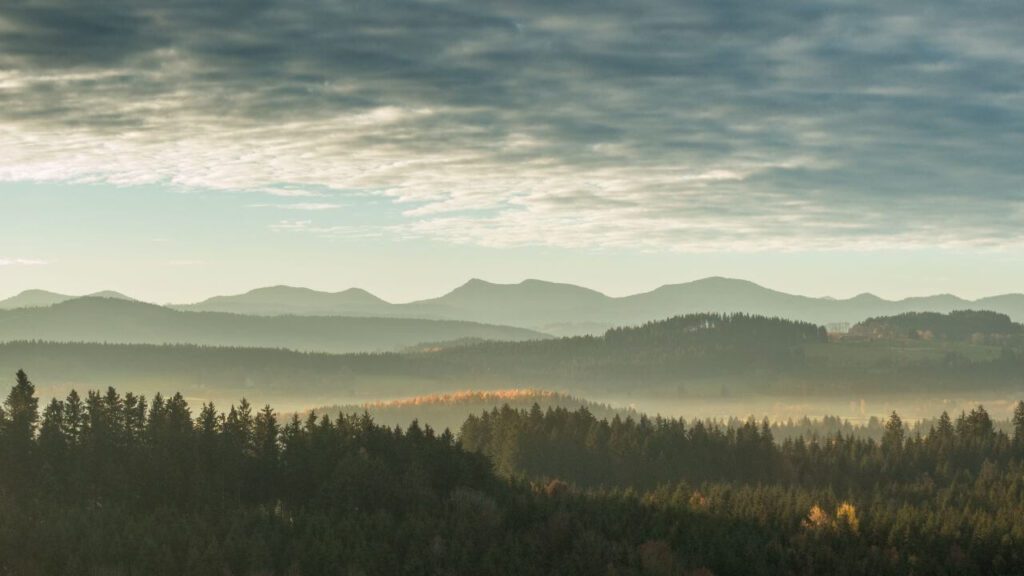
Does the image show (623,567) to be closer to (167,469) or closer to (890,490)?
(167,469)

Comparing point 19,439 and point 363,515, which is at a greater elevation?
point 19,439

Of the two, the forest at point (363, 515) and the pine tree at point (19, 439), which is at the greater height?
the pine tree at point (19, 439)

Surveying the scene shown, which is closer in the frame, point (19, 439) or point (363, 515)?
point (363, 515)

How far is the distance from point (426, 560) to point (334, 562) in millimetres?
9203

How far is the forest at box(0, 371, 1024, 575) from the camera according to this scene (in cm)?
11462

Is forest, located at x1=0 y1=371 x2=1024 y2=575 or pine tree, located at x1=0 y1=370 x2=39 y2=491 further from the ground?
pine tree, located at x1=0 y1=370 x2=39 y2=491

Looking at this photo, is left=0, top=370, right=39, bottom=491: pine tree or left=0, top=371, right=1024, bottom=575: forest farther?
left=0, top=370, right=39, bottom=491: pine tree

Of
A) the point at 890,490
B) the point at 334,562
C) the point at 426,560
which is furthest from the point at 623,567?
the point at 890,490

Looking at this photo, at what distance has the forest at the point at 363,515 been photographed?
376 ft

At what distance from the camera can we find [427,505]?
147 meters

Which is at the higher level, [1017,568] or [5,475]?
[5,475]

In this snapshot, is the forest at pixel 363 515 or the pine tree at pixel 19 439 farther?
the pine tree at pixel 19 439

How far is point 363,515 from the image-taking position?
5177 inches

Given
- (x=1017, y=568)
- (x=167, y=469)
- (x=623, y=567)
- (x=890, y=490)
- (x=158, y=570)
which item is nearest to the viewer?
(x=158, y=570)
